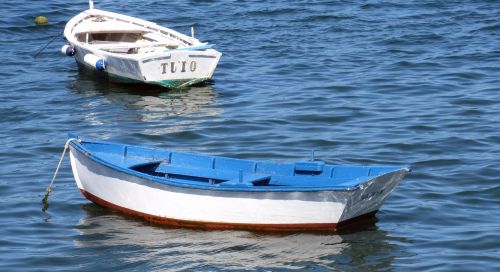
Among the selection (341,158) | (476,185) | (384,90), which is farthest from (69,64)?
(476,185)

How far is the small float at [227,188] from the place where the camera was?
43.2 ft

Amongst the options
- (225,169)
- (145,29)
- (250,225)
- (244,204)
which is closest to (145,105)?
(145,29)

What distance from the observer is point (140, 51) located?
73.3 feet

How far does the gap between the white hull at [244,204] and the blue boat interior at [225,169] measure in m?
0.14

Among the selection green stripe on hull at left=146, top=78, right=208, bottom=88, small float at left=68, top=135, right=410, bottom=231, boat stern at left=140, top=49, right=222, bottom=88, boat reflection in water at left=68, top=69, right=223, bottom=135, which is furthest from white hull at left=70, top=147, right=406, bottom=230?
green stripe on hull at left=146, top=78, right=208, bottom=88

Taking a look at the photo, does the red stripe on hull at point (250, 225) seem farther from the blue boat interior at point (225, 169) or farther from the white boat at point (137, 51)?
the white boat at point (137, 51)

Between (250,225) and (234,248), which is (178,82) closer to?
(250,225)

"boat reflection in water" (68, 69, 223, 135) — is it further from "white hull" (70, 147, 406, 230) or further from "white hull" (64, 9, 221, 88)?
"white hull" (70, 147, 406, 230)

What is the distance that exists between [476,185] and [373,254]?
10.3ft

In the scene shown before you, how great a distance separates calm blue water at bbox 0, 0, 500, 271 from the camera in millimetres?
13367

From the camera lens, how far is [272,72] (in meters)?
23.3

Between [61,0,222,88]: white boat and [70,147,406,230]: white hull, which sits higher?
[61,0,222,88]: white boat

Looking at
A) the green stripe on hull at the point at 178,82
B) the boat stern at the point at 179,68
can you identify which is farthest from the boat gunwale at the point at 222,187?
the green stripe on hull at the point at 178,82

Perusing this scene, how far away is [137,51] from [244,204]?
9.61 metres
